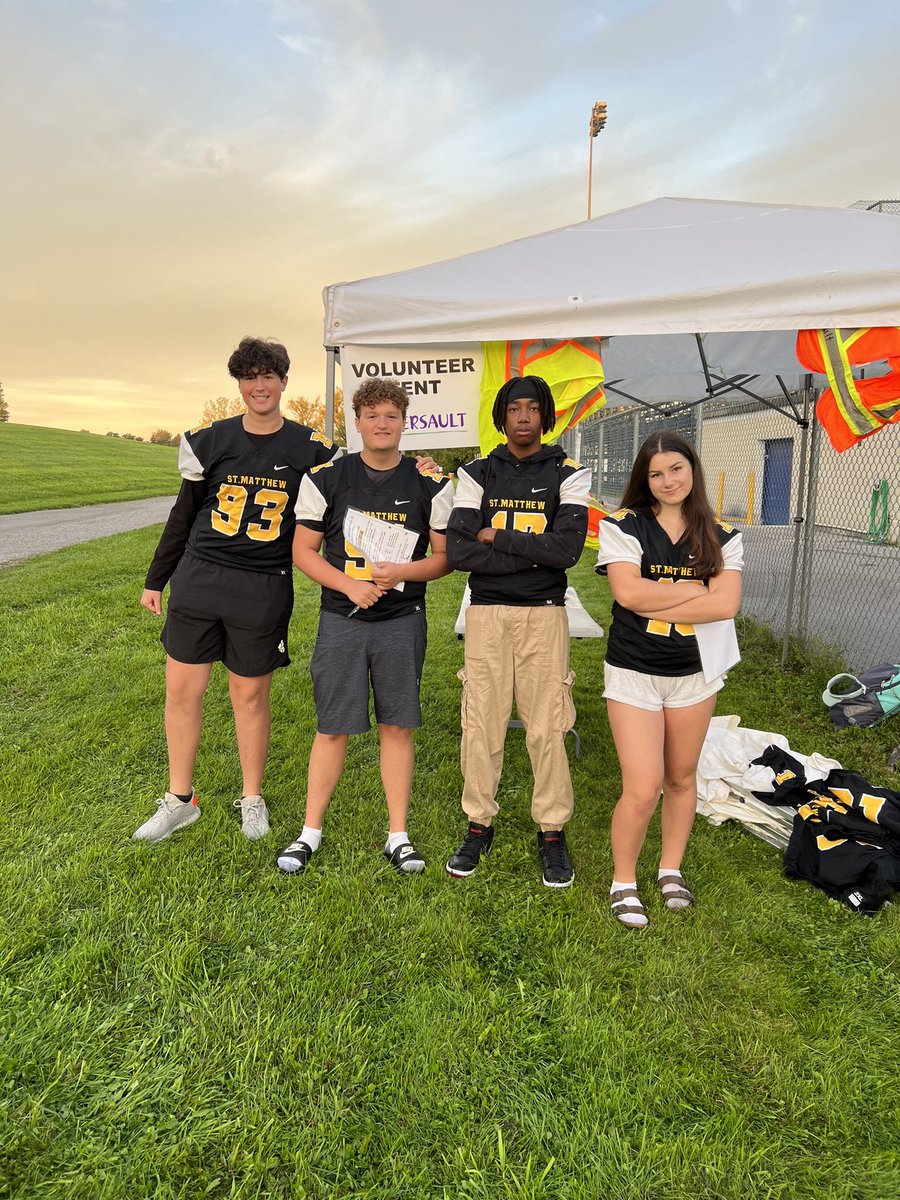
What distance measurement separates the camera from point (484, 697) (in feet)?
9.55

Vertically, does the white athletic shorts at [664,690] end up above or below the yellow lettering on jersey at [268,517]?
below

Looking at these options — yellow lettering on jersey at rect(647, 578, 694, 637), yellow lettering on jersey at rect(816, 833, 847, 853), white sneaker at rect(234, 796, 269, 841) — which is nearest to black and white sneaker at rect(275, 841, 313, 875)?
white sneaker at rect(234, 796, 269, 841)

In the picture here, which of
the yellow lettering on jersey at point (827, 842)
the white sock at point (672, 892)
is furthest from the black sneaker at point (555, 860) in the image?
the yellow lettering on jersey at point (827, 842)

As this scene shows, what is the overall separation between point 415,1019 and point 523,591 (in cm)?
157

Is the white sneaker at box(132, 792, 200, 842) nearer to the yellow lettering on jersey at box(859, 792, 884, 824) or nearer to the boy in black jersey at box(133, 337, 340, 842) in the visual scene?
the boy in black jersey at box(133, 337, 340, 842)

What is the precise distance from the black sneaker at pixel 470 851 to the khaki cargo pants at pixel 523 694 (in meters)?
0.13

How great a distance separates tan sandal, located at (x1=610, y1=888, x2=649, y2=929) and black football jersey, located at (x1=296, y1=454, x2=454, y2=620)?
1.42 meters

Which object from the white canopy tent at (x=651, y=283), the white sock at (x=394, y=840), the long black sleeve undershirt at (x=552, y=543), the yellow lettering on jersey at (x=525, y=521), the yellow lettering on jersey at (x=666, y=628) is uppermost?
the white canopy tent at (x=651, y=283)

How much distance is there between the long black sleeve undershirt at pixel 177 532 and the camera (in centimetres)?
304

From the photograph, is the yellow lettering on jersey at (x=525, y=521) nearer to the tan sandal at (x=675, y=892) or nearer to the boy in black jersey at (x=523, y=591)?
the boy in black jersey at (x=523, y=591)

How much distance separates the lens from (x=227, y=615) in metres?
3.01

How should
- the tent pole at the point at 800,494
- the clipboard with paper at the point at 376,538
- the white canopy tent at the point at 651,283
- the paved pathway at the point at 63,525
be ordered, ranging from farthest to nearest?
the paved pathway at the point at 63,525 → the tent pole at the point at 800,494 → the white canopy tent at the point at 651,283 → the clipboard with paper at the point at 376,538

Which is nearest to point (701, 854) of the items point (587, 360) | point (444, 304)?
point (587, 360)

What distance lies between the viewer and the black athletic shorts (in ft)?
9.82
